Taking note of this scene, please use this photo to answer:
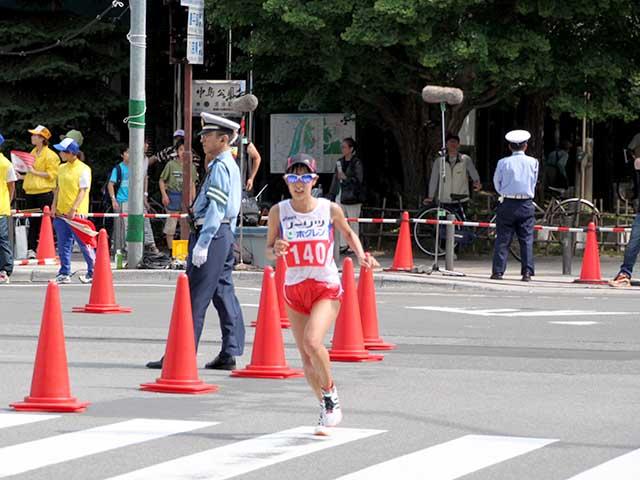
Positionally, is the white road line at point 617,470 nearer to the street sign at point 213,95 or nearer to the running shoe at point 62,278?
the running shoe at point 62,278

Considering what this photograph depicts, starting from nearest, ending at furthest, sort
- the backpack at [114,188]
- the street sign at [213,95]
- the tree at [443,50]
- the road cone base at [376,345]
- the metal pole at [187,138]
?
the road cone base at [376,345] → the metal pole at [187,138] → the tree at [443,50] → the street sign at [213,95] → the backpack at [114,188]

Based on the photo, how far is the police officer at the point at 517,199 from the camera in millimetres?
21734

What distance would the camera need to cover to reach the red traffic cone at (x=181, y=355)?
11422mm

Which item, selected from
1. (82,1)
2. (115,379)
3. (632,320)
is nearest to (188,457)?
(115,379)

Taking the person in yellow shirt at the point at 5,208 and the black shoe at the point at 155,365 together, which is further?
the person in yellow shirt at the point at 5,208

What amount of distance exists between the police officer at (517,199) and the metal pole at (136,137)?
527 centimetres

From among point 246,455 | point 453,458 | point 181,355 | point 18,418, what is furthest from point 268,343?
point 453,458

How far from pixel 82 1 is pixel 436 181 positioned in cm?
1047

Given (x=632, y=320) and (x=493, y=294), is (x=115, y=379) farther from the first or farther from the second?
(x=493, y=294)

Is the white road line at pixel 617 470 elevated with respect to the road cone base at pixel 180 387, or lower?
lower

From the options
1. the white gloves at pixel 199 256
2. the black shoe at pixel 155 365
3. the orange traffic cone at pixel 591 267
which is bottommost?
the black shoe at pixel 155 365

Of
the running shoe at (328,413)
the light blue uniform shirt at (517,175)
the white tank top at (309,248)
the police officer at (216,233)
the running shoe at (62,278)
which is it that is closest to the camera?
the running shoe at (328,413)

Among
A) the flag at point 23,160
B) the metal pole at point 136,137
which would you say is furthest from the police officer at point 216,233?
the flag at point 23,160

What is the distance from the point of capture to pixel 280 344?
1245 cm
